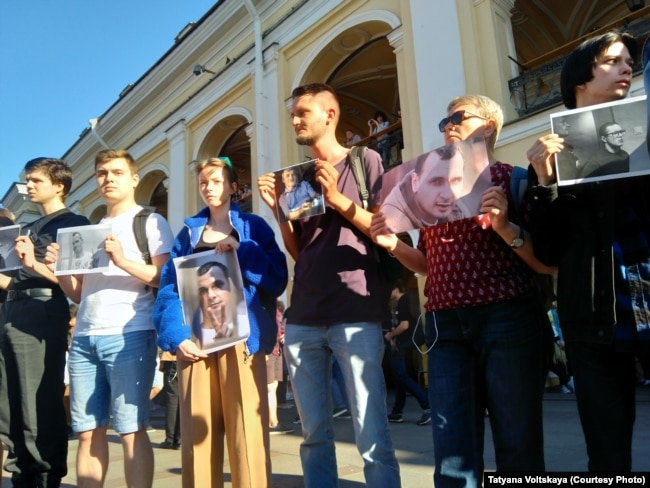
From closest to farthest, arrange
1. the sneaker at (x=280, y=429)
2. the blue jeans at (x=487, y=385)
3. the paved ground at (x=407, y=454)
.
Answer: the blue jeans at (x=487, y=385)
the paved ground at (x=407, y=454)
the sneaker at (x=280, y=429)

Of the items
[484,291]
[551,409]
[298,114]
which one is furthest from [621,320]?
[551,409]

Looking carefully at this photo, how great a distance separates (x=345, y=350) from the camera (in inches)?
80.2

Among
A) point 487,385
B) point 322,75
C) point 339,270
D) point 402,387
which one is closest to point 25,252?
point 339,270

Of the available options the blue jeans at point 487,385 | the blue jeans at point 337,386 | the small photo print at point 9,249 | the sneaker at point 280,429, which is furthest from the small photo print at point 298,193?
the blue jeans at point 337,386

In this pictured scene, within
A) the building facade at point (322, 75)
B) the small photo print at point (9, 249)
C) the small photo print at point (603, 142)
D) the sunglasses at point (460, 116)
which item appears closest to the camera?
the small photo print at point (603, 142)

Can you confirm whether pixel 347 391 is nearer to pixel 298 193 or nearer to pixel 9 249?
pixel 298 193

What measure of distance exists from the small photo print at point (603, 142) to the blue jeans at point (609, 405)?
1.73 feet

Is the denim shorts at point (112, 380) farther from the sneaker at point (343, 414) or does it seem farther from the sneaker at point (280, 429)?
the sneaker at point (343, 414)

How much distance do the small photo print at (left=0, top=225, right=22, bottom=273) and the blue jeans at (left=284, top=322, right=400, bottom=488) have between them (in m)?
1.77

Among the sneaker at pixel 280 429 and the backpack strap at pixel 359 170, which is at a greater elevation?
the backpack strap at pixel 359 170

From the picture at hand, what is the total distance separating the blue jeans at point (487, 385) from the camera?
168 cm

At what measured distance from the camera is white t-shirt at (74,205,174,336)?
8.35ft

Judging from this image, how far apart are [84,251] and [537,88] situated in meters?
7.01

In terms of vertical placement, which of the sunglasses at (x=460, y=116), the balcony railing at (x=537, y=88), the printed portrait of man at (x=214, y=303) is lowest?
the printed portrait of man at (x=214, y=303)
